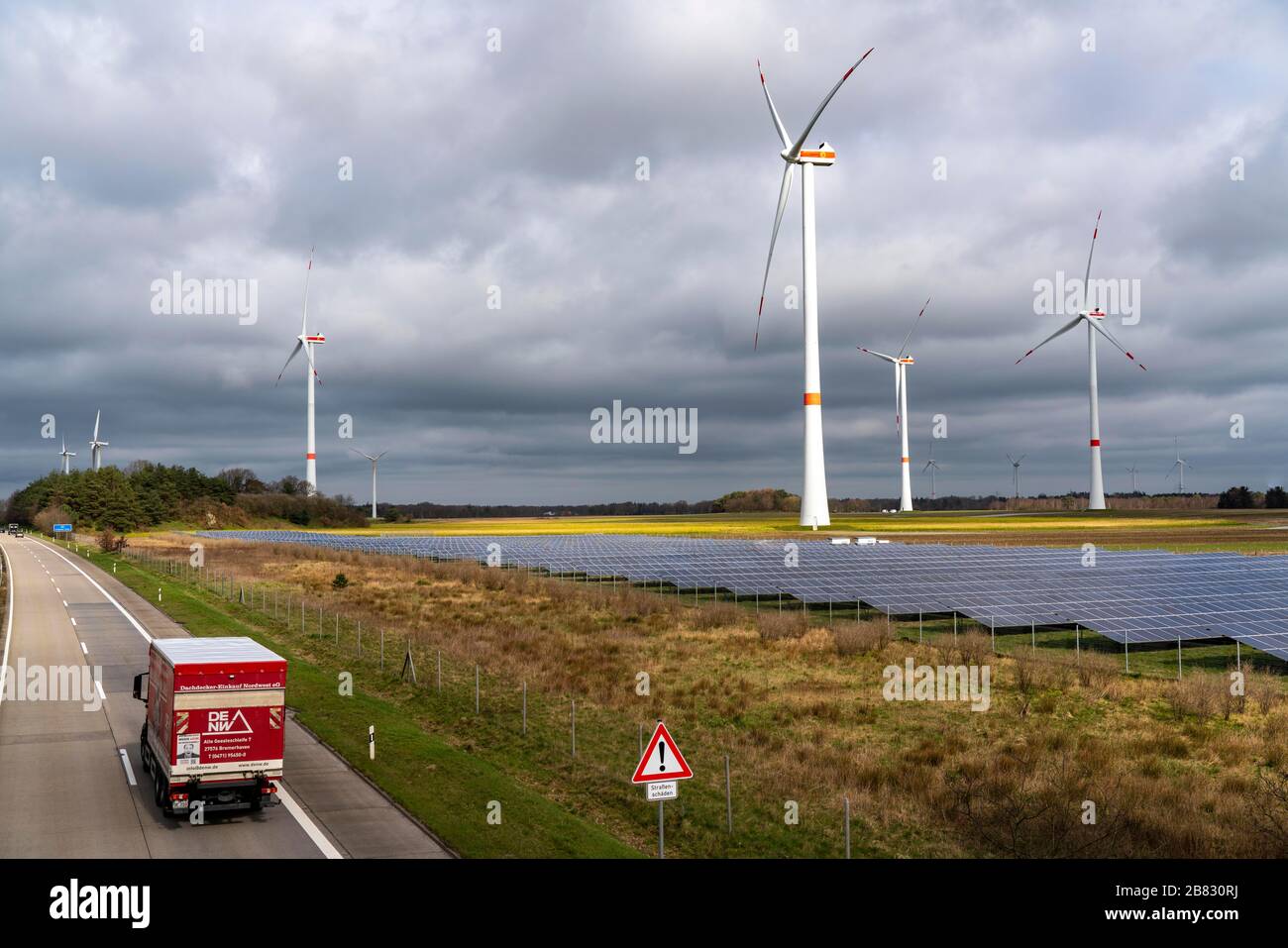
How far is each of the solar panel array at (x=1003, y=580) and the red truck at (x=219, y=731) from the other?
35891 millimetres

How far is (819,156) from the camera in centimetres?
9806

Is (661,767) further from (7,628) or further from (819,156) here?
(819,156)

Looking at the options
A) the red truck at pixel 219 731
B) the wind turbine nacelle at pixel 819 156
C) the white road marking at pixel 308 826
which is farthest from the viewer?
the wind turbine nacelle at pixel 819 156

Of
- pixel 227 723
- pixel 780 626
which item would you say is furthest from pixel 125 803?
pixel 780 626

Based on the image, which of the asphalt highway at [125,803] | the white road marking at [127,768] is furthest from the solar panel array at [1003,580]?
the white road marking at [127,768]

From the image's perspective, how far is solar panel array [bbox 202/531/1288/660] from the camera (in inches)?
1838

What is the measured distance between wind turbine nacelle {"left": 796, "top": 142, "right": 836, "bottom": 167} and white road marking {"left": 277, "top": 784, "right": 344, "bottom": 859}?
86.7m

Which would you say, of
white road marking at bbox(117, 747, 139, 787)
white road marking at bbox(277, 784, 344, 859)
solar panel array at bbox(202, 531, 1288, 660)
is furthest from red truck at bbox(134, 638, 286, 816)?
solar panel array at bbox(202, 531, 1288, 660)

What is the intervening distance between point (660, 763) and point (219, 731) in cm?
928

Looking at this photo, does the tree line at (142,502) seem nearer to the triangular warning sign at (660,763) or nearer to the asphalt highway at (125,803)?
the asphalt highway at (125,803)

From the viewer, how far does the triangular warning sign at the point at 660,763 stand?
17.8 m

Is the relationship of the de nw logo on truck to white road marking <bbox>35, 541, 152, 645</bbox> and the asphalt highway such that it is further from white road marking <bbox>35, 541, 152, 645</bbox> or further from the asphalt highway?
white road marking <bbox>35, 541, 152, 645</bbox>

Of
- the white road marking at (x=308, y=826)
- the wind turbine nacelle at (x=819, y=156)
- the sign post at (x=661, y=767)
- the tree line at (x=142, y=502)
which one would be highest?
the wind turbine nacelle at (x=819, y=156)
